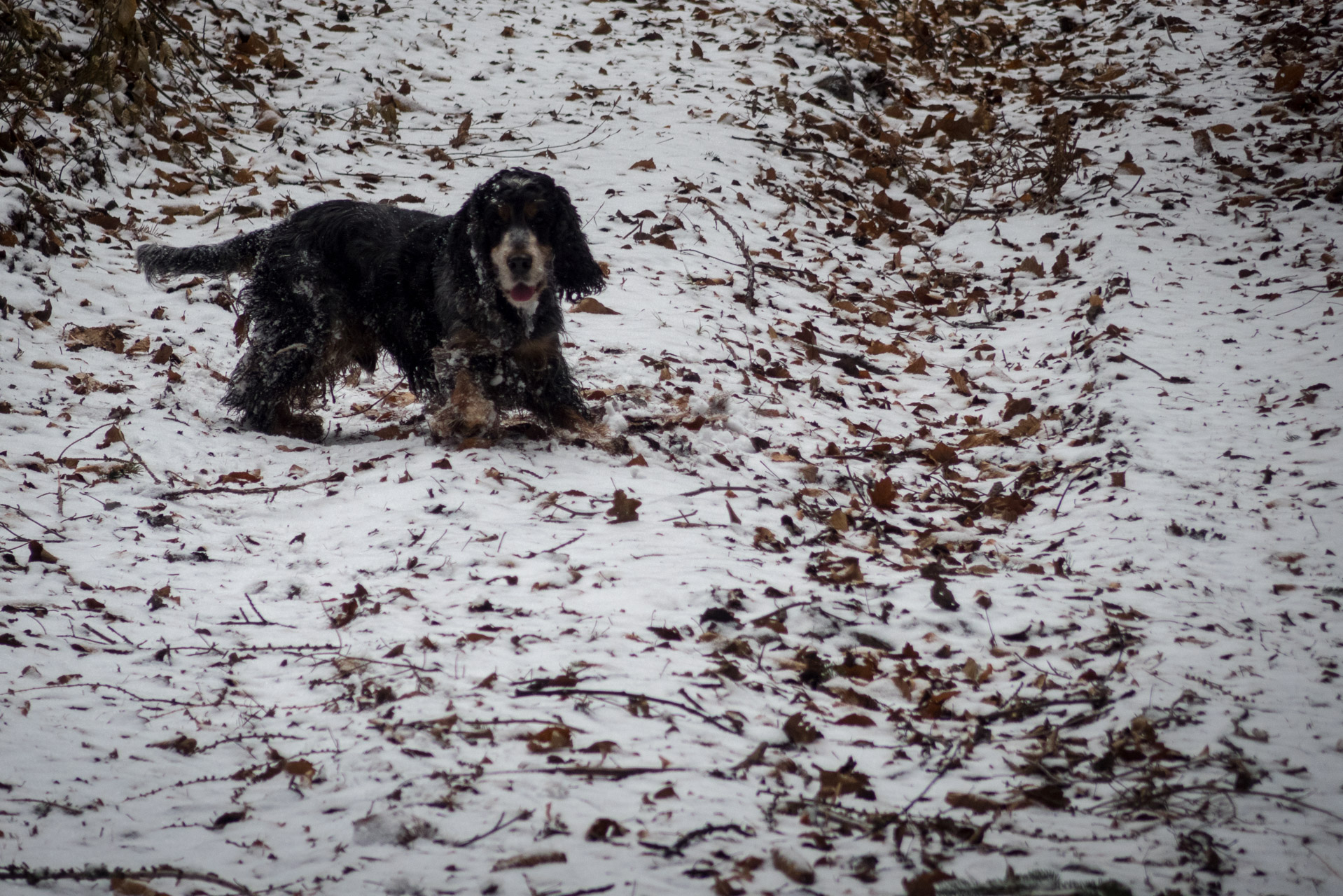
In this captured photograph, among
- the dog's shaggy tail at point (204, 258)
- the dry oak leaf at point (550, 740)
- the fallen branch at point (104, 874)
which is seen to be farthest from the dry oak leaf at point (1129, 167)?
the fallen branch at point (104, 874)

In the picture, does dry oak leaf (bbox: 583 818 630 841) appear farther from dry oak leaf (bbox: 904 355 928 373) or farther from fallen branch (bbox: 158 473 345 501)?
dry oak leaf (bbox: 904 355 928 373)

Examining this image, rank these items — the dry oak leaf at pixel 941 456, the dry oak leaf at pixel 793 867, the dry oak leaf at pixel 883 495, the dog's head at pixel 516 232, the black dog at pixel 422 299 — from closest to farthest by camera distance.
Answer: the dry oak leaf at pixel 793 867
the dry oak leaf at pixel 883 495
the dog's head at pixel 516 232
the black dog at pixel 422 299
the dry oak leaf at pixel 941 456

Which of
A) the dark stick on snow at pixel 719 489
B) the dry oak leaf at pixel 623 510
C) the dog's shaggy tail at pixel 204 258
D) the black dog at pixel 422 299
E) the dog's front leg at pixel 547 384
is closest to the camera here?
the dry oak leaf at pixel 623 510

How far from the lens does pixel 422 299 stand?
16.0 feet

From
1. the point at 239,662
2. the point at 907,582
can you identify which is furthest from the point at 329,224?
the point at 907,582

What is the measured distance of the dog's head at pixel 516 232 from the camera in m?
4.40

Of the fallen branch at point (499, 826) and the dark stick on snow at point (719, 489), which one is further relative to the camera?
the dark stick on snow at point (719, 489)

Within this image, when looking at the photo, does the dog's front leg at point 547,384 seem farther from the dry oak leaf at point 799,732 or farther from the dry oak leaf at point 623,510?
the dry oak leaf at point 799,732

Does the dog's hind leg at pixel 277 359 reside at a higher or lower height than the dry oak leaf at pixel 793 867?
higher

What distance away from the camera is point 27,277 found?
555 centimetres

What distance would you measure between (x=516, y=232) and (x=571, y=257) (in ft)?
1.63

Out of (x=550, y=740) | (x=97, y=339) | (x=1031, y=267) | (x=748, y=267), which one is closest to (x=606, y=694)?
(x=550, y=740)

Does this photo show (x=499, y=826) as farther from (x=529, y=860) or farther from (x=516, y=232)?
(x=516, y=232)

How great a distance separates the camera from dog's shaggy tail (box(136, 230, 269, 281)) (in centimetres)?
503
